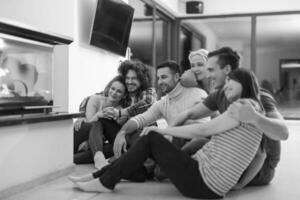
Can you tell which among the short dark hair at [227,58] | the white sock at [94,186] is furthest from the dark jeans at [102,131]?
the short dark hair at [227,58]

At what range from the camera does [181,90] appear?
314cm

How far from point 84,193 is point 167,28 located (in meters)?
6.87

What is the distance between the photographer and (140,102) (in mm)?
3516

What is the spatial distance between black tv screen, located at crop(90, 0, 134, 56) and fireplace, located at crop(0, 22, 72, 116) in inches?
67.0

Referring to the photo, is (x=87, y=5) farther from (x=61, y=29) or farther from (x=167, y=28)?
(x=167, y=28)

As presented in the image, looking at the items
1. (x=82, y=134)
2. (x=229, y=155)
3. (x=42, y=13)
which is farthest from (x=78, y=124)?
(x=229, y=155)

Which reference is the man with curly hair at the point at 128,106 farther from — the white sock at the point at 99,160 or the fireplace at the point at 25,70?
the fireplace at the point at 25,70

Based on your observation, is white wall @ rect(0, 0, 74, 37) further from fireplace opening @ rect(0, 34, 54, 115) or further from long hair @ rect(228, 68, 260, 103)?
long hair @ rect(228, 68, 260, 103)

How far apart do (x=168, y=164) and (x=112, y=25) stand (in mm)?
3104

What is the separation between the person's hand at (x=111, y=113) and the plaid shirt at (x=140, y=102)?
4.5 inches

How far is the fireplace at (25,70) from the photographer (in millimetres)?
2518

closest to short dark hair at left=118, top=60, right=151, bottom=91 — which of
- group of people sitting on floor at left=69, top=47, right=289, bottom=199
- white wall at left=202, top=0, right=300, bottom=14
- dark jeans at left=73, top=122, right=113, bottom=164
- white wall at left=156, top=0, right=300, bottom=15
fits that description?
group of people sitting on floor at left=69, top=47, right=289, bottom=199

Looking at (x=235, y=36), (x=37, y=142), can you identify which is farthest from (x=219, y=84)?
(x=235, y=36)

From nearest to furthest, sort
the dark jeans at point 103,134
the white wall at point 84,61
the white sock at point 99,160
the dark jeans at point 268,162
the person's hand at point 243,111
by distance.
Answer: the person's hand at point 243,111 < the dark jeans at point 268,162 < the white sock at point 99,160 < the dark jeans at point 103,134 < the white wall at point 84,61
